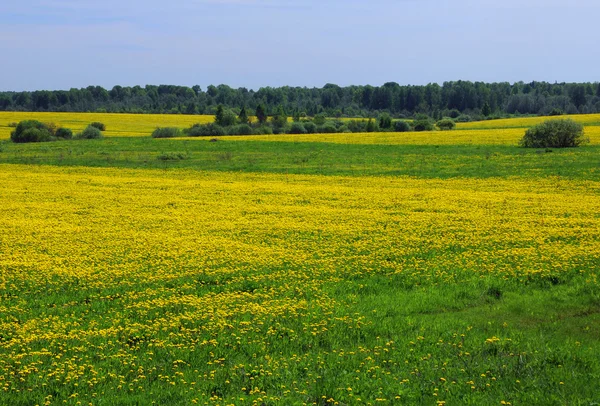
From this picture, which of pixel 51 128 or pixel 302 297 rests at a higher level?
pixel 51 128

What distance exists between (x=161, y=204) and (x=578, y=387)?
73.8 feet

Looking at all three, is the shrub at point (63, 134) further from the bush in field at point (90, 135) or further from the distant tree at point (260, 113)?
the distant tree at point (260, 113)

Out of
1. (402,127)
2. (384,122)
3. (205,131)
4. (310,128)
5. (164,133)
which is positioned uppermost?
(384,122)

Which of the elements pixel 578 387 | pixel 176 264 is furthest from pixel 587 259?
pixel 176 264

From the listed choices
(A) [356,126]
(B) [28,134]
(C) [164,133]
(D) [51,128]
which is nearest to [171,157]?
(C) [164,133]

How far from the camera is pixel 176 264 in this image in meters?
17.0

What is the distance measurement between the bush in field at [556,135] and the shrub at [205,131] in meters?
45.9

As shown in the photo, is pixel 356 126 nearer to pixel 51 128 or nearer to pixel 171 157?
pixel 51 128

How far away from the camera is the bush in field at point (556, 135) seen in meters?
52.7

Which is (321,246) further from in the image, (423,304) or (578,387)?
(578,387)

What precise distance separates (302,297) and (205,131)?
251ft

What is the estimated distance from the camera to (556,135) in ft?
174

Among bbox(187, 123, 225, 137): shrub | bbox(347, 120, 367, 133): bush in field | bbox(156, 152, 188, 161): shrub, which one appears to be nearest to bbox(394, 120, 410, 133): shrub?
bbox(347, 120, 367, 133): bush in field

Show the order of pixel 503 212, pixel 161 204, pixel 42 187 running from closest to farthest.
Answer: pixel 503 212 → pixel 161 204 → pixel 42 187
